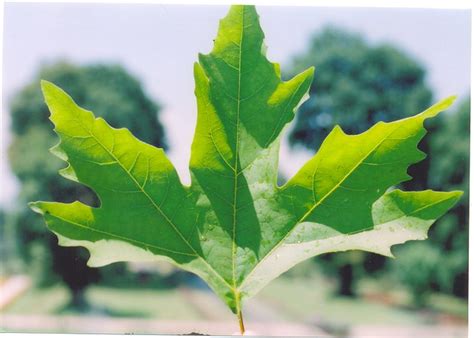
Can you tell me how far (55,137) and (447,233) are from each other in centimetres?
2008

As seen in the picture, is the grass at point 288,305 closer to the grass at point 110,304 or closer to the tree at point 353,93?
the grass at point 110,304

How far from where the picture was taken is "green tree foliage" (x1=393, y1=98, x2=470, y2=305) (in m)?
23.4

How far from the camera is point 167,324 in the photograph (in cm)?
2762

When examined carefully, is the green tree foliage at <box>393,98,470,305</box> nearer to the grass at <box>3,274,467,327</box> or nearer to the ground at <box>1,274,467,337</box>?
the ground at <box>1,274,467,337</box>

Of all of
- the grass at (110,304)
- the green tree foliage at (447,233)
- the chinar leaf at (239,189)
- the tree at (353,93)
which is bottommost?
the chinar leaf at (239,189)

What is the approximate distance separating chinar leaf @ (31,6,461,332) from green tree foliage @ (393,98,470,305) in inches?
929

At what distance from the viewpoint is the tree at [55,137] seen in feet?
76.4

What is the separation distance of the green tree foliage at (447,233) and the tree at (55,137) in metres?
13.6

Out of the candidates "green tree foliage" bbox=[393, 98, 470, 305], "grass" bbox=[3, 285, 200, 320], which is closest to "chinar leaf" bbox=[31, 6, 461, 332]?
"green tree foliage" bbox=[393, 98, 470, 305]

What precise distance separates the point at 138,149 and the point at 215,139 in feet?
0.49

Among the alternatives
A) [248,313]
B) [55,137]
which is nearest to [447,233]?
[248,313]

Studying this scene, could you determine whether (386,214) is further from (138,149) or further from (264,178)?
(138,149)

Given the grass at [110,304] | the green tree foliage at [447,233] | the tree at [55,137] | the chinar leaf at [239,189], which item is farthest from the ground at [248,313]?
the chinar leaf at [239,189]

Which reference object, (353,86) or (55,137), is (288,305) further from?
(55,137)
